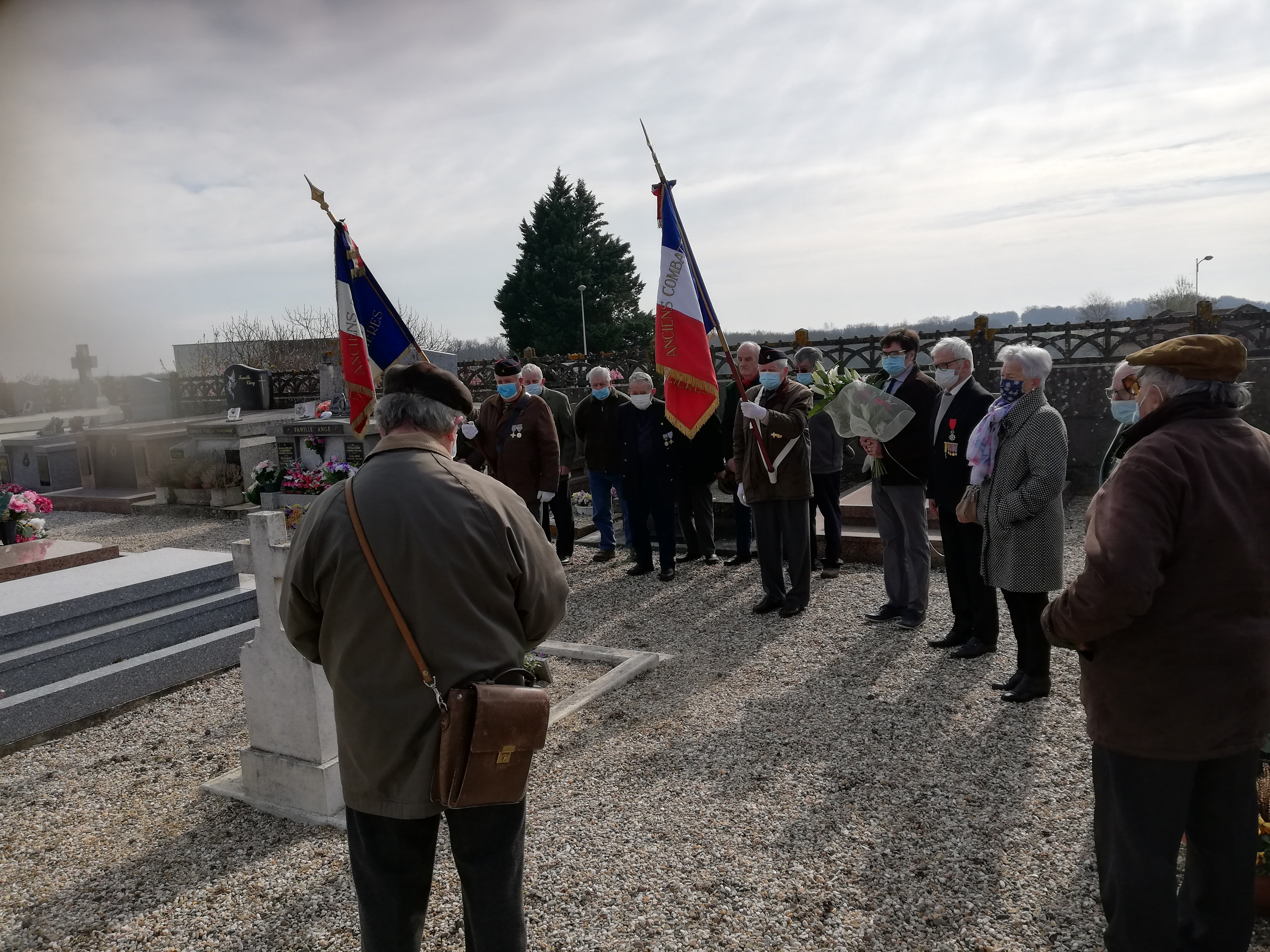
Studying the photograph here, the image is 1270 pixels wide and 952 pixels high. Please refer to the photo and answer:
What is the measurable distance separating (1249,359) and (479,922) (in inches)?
495

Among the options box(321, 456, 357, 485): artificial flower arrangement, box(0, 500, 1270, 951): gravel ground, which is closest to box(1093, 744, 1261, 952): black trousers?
box(0, 500, 1270, 951): gravel ground

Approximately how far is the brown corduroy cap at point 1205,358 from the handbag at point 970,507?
8.24 feet

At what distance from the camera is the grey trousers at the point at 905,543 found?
6.19 m

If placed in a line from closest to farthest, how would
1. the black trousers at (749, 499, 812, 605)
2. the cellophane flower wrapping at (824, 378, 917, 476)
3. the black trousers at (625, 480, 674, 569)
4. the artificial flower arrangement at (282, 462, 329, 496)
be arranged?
the cellophane flower wrapping at (824, 378, 917, 476) → the black trousers at (749, 499, 812, 605) → the black trousers at (625, 480, 674, 569) → the artificial flower arrangement at (282, 462, 329, 496)

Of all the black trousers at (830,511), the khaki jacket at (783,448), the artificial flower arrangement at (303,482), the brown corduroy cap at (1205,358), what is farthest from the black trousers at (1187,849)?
the artificial flower arrangement at (303,482)

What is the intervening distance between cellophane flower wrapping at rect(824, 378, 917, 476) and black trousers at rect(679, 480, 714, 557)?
101 inches

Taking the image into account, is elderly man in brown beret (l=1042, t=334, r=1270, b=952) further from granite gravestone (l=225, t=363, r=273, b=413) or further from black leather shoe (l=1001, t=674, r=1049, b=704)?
granite gravestone (l=225, t=363, r=273, b=413)

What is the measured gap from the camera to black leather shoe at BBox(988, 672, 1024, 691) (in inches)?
196

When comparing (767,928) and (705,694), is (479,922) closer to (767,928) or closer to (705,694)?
(767,928)

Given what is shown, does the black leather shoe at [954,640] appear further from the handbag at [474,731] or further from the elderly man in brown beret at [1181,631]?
the handbag at [474,731]

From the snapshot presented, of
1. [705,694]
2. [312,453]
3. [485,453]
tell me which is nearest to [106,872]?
[705,694]

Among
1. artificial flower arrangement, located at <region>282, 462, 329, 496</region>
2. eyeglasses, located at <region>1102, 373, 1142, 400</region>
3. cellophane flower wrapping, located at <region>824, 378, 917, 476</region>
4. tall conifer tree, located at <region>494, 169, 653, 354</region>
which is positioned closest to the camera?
eyeglasses, located at <region>1102, 373, 1142, 400</region>

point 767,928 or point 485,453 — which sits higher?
point 485,453

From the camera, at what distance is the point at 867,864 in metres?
3.38
